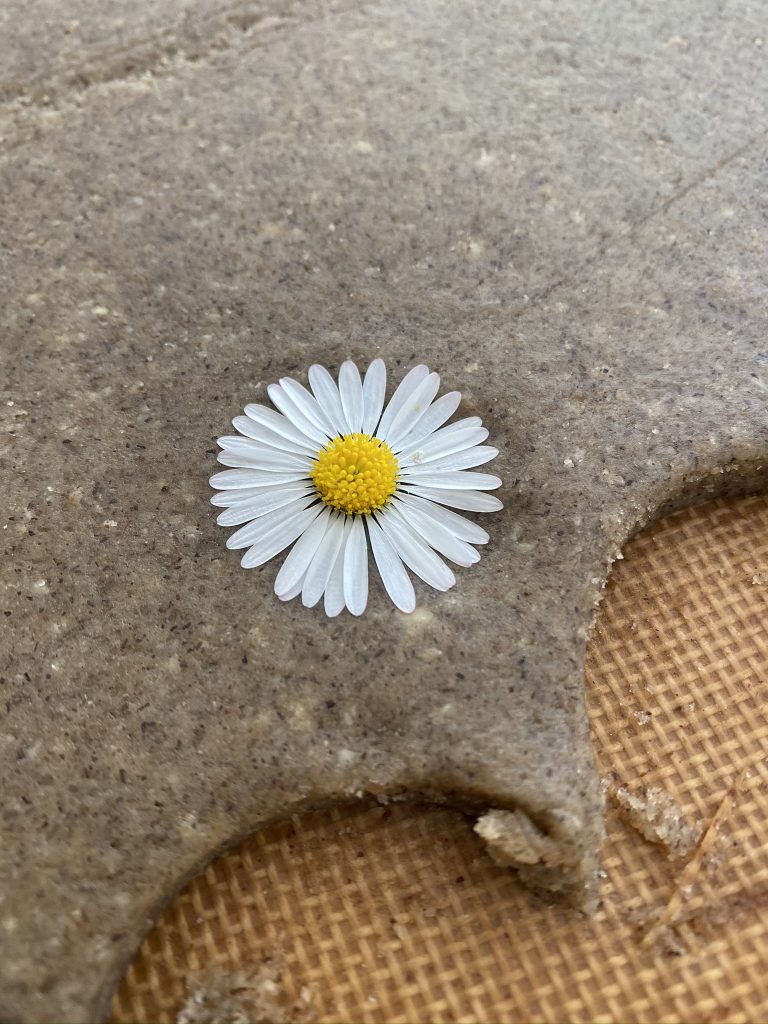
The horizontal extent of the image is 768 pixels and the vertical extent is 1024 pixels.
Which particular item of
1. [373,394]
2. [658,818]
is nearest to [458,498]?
[373,394]

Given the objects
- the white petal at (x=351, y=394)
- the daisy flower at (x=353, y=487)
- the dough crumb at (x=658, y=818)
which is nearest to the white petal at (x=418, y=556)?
the daisy flower at (x=353, y=487)

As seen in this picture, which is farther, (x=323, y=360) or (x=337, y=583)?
(x=323, y=360)

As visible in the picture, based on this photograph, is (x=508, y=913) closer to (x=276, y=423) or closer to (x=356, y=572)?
(x=356, y=572)

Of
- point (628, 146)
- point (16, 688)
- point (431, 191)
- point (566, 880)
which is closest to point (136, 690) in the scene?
point (16, 688)

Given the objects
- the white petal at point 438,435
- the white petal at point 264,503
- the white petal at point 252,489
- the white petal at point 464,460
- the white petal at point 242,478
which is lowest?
the white petal at point 464,460

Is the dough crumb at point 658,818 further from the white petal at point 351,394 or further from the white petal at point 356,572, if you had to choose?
the white petal at point 351,394
